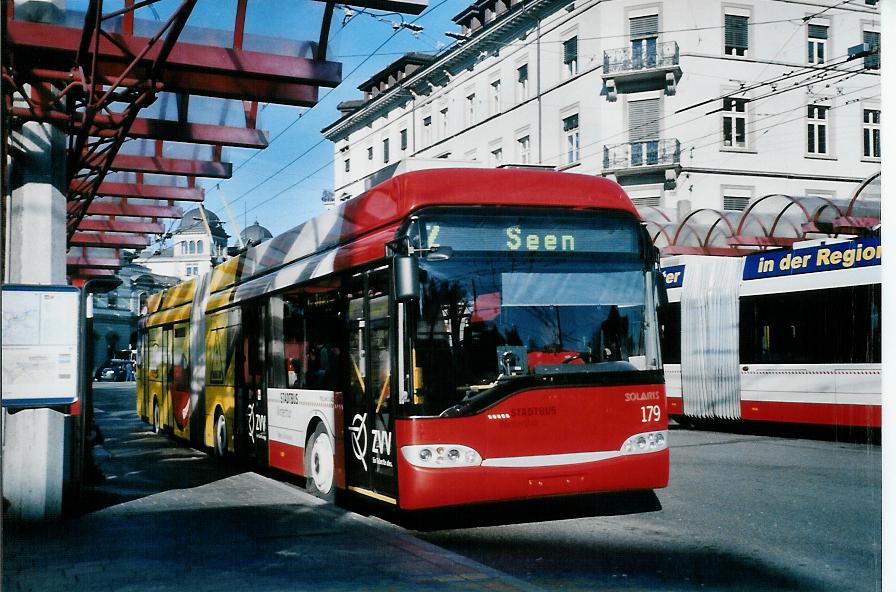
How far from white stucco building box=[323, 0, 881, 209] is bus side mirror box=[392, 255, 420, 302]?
7804 mm

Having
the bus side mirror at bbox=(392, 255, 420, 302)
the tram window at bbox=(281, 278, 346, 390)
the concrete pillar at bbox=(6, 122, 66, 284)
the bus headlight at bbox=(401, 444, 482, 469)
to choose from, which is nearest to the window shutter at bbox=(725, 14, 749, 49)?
the tram window at bbox=(281, 278, 346, 390)

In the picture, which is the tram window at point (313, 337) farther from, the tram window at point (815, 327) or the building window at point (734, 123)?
the building window at point (734, 123)

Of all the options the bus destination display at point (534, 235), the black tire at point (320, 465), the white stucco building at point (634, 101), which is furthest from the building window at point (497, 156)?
the bus destination display at point (534, 235)

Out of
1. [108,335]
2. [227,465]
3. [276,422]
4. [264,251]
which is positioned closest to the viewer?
[276,422]

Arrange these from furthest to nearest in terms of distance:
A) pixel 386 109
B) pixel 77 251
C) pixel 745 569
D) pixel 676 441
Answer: pixel 77 251
pixel 386 109
pixel 676 441
pixel 745 569

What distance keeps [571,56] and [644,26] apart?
2.48 m

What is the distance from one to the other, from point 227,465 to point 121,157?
188 inches

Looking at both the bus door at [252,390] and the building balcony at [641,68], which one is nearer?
the bus door at [252,390]

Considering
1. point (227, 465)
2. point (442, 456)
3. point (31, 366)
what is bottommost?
point (227, 465)

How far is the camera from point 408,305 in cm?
811

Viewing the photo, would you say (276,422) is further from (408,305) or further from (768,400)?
(768,400)

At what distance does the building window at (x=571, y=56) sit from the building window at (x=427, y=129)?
4.94 m

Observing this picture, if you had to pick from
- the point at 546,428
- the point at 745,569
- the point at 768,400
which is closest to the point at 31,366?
the point at 546,428

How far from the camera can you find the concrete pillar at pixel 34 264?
8578mm
